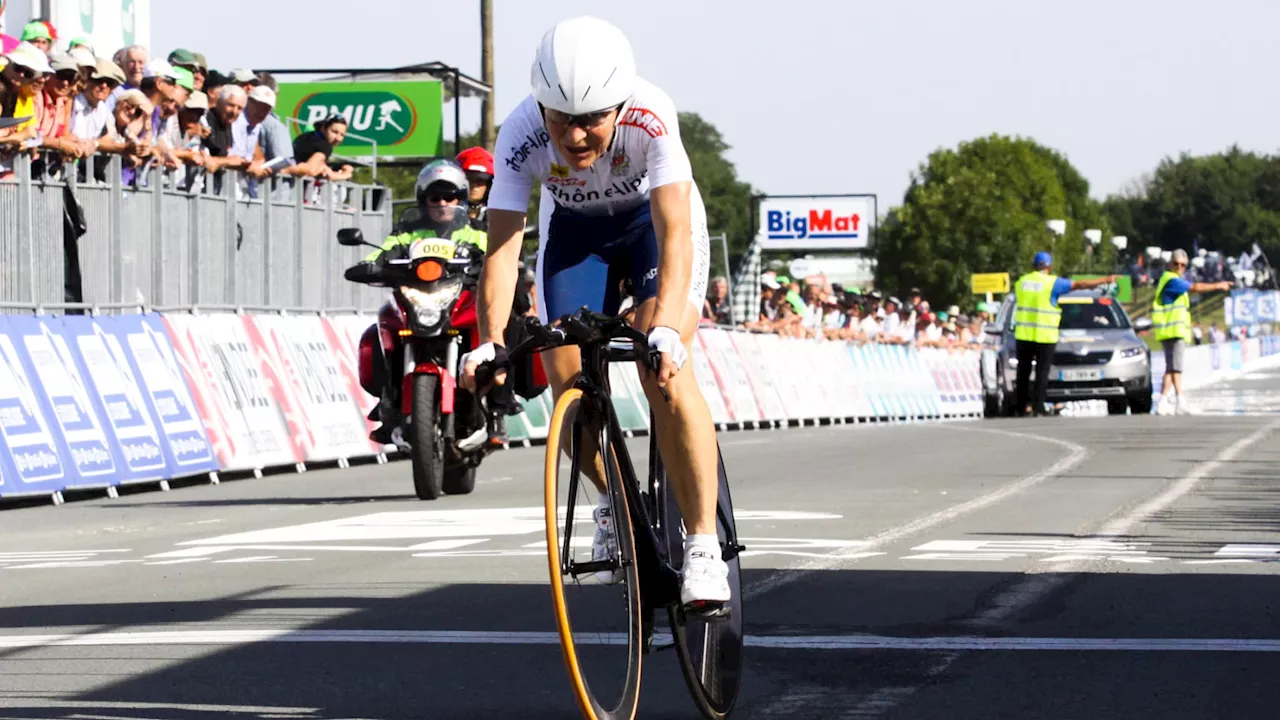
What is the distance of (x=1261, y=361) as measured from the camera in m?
90.8

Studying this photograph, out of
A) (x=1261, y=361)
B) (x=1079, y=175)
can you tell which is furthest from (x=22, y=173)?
(x=1079, y=175)

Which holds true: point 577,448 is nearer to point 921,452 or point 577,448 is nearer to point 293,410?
point 293,410

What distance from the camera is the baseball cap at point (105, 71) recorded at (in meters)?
17.0

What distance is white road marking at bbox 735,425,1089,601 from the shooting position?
878 cm

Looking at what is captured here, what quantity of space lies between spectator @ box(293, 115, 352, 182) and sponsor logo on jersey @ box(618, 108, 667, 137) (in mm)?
15301

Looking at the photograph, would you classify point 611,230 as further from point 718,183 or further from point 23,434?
point 718,183

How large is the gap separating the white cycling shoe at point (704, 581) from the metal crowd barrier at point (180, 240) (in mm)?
10366

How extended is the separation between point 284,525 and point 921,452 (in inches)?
336

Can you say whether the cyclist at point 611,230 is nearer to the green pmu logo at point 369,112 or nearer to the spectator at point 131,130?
the spectator at point 131,130

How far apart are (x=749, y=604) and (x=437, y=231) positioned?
6.53 meters

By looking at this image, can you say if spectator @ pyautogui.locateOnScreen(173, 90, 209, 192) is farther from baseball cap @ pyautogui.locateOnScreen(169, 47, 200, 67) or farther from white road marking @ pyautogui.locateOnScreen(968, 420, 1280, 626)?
white road marking @ pyautogui.locateOnScreen(968, 420, 1280, 626)

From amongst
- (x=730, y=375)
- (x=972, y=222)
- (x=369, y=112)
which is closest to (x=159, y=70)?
(x=730, y=375)

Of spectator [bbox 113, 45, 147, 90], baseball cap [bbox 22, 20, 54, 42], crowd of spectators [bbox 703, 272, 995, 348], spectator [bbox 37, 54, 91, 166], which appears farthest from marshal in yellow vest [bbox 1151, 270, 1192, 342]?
spectator [bbox 37, 54, 91, 166]

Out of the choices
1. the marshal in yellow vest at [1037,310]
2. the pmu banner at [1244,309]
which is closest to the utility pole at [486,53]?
the marshal in yellow vest at [1037,310]
